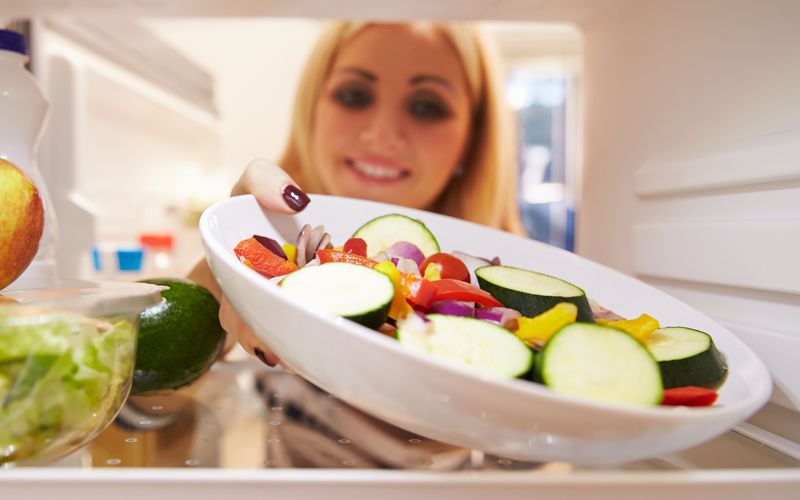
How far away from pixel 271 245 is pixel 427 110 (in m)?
1.29

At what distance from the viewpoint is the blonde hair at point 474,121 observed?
1820 mm

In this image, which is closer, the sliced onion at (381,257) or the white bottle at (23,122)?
the sliced onion at (381,257)

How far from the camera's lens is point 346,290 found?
1.39 feet

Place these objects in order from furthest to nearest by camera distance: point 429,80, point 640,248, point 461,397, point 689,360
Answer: point 429,80 → point 640,248 → point 689,360 → point 461,397

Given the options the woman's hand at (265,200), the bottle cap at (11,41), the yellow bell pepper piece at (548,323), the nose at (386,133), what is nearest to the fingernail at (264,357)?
the woman's hand at (265,200)

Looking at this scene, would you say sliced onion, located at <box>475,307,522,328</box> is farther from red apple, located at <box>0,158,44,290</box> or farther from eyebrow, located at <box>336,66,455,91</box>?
eyebrow, located at <box>336,66,455,91</box>

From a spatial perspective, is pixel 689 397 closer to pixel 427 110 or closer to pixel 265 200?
pixel 265 200

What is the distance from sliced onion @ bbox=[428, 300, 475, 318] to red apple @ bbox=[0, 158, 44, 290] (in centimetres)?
32

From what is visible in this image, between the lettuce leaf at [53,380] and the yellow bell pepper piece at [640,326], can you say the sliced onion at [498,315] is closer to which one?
the yellow bell pepper piece at [640,326]

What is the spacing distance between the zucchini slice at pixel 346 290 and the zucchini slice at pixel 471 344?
0.08 ft

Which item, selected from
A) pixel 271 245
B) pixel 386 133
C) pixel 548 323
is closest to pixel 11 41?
pixel 271 245

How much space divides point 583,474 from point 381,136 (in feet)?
4.74

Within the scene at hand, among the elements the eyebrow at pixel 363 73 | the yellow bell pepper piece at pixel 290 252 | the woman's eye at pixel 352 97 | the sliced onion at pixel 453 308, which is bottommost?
the sliced onion at pixel 453 308

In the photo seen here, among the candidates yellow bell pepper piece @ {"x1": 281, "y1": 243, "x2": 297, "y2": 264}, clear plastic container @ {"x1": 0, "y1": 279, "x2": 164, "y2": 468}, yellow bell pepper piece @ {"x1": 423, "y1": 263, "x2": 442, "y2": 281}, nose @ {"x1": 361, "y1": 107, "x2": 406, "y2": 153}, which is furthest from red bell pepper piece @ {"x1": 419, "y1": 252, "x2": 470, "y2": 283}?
nose @ {"x1": 361, "y1": 107, "x2": 406, "y2": 153}
